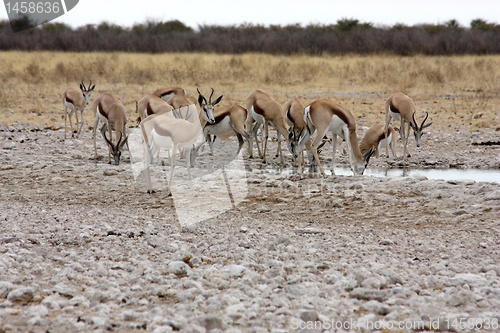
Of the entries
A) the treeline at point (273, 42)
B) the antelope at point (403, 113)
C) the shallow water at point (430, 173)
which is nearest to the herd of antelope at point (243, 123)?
the antelope at point (403, 113)

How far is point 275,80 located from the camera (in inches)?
753

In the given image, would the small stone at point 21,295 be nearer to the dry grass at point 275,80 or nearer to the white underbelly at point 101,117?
the white underbelly at point 101,117

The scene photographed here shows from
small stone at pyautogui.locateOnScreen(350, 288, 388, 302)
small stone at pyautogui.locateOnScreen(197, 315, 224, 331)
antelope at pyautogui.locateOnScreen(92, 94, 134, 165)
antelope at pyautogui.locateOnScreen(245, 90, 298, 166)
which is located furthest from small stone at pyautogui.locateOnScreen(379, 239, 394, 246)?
antelope at pyautogui.locateOnScreen(92, 94, 134, 165)

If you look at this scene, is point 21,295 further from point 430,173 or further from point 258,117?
point 430,173

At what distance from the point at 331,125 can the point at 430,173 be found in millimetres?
2158

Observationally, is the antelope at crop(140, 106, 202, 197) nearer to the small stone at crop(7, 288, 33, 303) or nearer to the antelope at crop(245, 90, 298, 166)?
the antelope at crop(245, 90, 298, 166)

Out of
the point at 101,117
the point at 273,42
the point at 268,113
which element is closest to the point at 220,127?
the point at 268,113

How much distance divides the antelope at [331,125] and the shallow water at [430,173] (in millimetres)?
474

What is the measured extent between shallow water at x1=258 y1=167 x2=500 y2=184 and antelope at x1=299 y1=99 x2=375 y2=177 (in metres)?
0.47

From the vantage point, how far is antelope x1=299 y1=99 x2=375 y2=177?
7.05 metres

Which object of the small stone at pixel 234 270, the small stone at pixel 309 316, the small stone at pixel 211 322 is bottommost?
the small stone at pixel 234 270

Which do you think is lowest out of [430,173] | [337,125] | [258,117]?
[430,173]

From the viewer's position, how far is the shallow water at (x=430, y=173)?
7.49 meters

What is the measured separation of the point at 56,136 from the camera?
10.7m
